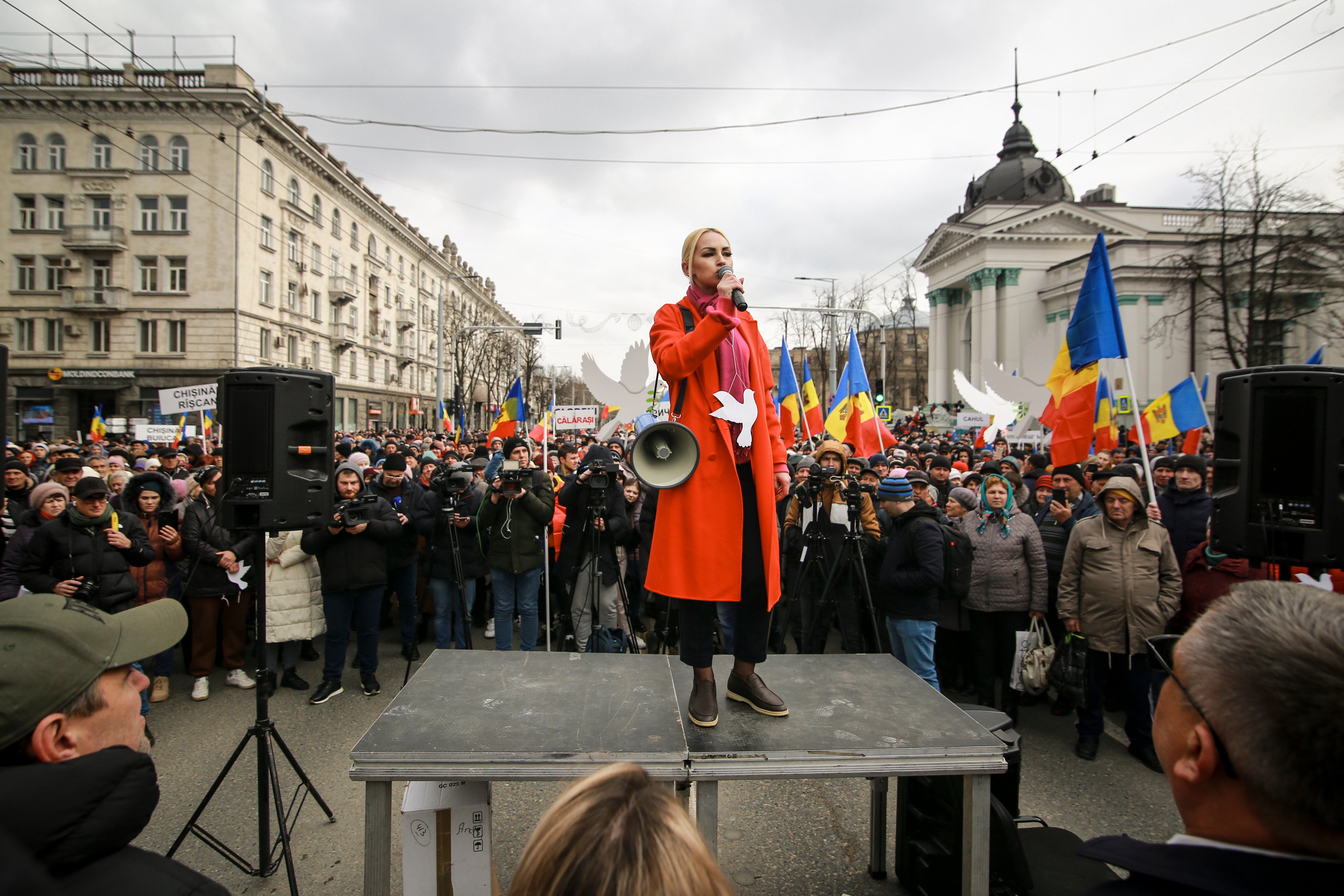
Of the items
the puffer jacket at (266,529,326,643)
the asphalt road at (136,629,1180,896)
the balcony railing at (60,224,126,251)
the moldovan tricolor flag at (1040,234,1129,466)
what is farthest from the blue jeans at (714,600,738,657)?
the balcony railing at (60,224,126,251)

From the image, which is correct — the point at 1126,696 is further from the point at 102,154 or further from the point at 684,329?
the point at 102,154

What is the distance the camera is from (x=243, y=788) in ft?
13.8

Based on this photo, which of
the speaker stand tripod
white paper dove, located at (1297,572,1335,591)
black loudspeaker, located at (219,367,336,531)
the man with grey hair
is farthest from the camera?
white paper dove, located at (1297,572,1335,591)

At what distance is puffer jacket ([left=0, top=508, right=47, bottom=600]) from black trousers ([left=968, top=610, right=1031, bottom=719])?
6957 mm

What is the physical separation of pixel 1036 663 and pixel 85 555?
6.96 metres

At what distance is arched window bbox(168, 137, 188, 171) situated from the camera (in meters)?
31.6

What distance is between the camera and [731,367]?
2936 mm

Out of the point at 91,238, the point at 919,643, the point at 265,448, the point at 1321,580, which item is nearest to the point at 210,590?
the point at 265,448

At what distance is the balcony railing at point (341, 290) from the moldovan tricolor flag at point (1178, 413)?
42.2 m

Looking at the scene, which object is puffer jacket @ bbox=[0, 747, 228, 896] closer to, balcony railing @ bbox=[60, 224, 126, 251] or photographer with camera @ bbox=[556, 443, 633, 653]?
photographer with camera @ bbox=[556, 443, 633, 653]

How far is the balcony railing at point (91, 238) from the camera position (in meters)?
31.8

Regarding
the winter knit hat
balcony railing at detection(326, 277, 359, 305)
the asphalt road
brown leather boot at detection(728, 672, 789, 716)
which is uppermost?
balcony railing at detection(326, 277, 359, 305)

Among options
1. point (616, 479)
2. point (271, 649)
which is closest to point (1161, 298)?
point (616, 479)

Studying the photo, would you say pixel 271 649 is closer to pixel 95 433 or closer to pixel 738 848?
pixel 738 848
